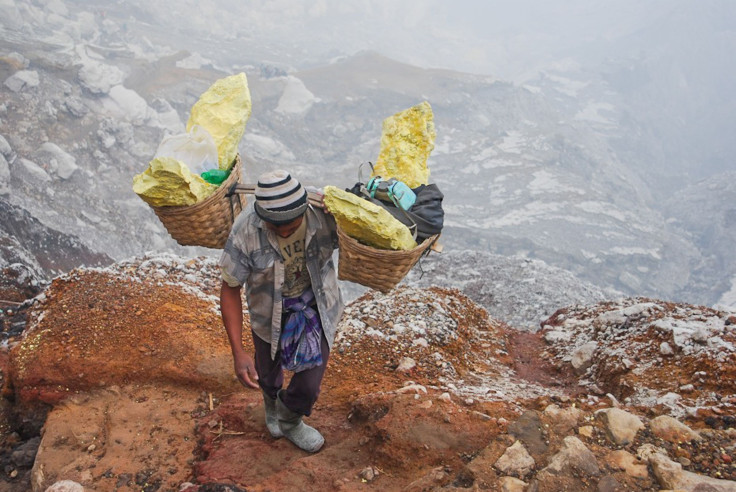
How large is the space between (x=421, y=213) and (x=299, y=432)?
3.96 ft

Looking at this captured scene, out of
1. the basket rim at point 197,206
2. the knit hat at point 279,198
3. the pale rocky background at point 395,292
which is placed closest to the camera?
the knit hat at point 279,198

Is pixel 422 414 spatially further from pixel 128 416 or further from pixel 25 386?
pixel 25 386

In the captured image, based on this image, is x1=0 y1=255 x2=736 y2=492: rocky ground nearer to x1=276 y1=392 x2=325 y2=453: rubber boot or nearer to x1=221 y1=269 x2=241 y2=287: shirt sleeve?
x1=276 y1=392 x2=325 y2=453: rubber boot

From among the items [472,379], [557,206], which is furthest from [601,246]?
[472,379]

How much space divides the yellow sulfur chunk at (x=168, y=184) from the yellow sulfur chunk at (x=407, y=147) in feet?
2.80

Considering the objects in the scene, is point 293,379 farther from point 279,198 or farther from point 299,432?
point 279,198

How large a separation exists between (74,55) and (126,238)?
13911 mm

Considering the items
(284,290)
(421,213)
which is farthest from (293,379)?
(421,213)

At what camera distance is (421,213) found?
6.32ft

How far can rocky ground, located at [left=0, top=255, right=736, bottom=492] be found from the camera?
1.71 metres

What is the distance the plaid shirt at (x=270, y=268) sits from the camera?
69.1 inches

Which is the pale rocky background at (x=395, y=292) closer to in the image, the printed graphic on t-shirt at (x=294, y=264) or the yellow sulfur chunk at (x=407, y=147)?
the printed graphic on t-shirt at (x=294, y=264)

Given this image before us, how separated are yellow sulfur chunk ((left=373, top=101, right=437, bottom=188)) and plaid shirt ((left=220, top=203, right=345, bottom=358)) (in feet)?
1.67

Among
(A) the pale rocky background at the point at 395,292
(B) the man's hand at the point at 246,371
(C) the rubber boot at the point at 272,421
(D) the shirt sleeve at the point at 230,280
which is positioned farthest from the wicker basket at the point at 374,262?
(C) the rubber boot at the point at 272,421
